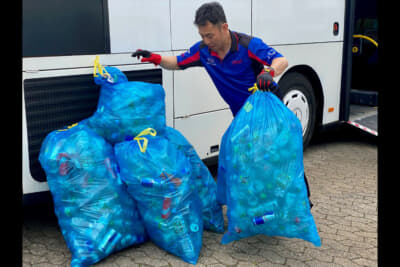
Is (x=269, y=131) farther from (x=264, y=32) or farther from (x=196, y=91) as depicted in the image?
(x=264, y=32)

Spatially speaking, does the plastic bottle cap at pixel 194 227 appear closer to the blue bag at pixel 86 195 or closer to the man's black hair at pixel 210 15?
the blue bag at pixel 86 195

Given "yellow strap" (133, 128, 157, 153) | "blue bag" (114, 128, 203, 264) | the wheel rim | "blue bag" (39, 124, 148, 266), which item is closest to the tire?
the wheel rim

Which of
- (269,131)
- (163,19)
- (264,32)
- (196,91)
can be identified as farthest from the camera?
(264,32)

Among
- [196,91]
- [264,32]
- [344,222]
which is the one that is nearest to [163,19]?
[196,91]

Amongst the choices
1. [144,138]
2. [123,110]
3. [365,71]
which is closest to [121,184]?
[144,138]

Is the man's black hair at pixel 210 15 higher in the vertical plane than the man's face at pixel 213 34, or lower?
higher

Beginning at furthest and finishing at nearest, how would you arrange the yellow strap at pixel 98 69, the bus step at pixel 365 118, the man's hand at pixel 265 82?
the bus step at pixel 365 118
the yellow strap at pixel 98 69
the man's hand at pixel 265 82

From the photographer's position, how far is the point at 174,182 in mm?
3000

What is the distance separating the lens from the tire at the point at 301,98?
209 inches

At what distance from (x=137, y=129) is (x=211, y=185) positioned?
76 centimetres

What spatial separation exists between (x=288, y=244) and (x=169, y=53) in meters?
1.81

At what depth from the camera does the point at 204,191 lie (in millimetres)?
3488

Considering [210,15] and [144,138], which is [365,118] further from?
[144,138]

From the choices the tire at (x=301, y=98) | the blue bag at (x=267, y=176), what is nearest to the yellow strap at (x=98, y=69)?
the blue bag at (x=267, y=176)
